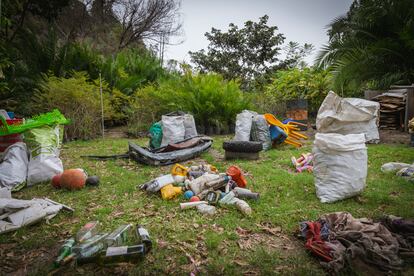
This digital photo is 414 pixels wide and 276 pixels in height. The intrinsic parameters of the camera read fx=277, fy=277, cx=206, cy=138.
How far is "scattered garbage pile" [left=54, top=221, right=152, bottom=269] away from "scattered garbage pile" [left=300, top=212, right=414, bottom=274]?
1243 millimetres

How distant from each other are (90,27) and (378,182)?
49.8ft

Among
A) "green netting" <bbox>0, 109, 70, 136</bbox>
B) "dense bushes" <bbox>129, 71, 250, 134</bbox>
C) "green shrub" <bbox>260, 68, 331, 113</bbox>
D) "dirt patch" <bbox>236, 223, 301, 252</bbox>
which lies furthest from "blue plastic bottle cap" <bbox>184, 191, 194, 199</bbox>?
"green shrub" <bbox>260, 68, 331, 113</bbox>

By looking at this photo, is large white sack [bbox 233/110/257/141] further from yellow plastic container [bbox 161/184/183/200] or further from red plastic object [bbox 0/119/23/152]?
red plastic object [bbox 0/119/23/152]

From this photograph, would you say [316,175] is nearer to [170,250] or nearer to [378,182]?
[378,182]

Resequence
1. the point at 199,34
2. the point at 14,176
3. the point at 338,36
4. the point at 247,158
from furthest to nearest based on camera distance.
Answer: the point at 199,34, the point at 338,36, the point at 247,158, the point at 14,176

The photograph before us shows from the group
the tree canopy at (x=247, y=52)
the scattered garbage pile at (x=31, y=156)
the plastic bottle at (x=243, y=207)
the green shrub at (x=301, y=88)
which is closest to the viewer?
the plastic bottle at (x=243, y=207)

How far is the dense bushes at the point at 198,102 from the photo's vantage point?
23.8 feet

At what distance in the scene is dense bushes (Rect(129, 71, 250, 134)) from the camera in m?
7.25

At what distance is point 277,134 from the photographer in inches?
220

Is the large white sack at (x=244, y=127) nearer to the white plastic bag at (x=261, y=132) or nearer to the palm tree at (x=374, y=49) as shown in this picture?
the white plastic bag at (x=261, y=132)

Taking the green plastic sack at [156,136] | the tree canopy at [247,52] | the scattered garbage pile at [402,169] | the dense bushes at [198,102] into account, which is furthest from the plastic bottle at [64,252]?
the tree canopy at [247,52]

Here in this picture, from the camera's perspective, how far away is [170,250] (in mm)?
2090

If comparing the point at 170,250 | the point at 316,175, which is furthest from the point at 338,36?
the point at 170,250

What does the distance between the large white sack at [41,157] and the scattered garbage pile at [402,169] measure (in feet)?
14.8
